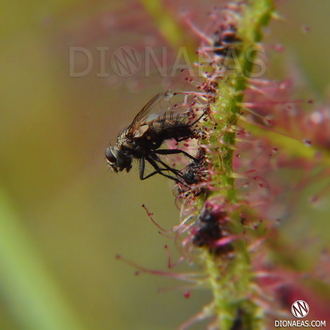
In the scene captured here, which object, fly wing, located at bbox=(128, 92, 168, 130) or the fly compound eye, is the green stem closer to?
fly wing, located at bbox=(128, 92, 168, 130)

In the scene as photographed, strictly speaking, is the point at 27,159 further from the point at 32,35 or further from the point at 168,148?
the point at 168,148

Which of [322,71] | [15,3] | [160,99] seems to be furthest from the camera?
[15,3]

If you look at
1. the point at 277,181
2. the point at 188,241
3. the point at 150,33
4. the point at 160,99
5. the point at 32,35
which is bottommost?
the point at 277,181

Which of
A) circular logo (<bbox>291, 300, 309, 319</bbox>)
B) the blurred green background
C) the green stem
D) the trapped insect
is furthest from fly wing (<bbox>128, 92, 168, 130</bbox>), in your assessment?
the blurred green background

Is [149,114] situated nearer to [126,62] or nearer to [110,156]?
[110,156]

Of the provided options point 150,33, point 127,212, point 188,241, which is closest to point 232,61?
point 188,241

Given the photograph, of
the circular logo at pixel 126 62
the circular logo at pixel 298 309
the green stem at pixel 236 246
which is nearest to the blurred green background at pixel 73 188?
the circular logo at pixel 126 62

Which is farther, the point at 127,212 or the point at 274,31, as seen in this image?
the point at 127,212
